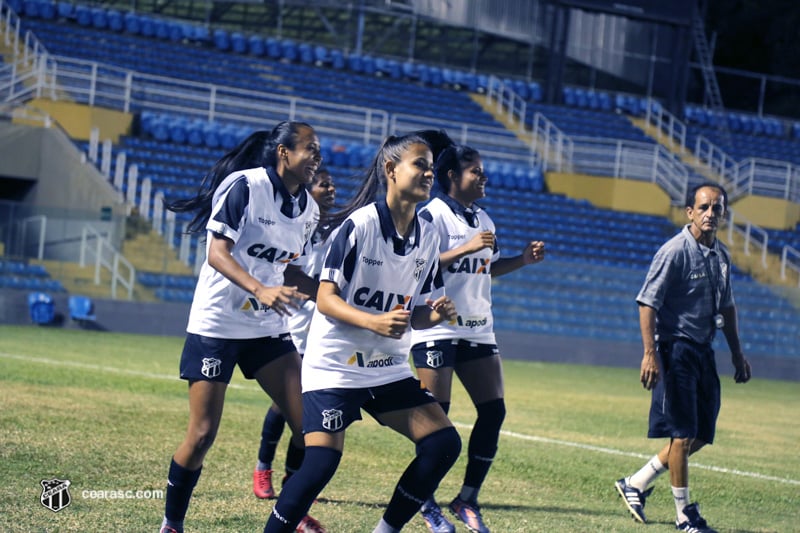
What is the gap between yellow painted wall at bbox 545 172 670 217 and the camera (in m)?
32.4

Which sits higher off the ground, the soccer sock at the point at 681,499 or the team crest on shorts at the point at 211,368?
the team crest on shorts at the point at 211,368

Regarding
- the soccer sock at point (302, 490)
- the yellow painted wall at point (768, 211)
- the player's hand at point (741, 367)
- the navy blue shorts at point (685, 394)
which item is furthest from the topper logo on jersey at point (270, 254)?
the yellow painted wall at point (768, 211)

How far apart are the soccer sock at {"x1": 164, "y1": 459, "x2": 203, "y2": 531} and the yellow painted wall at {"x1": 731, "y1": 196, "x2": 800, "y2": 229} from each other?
96.9 feet

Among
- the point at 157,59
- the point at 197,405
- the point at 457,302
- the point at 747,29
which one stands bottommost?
the point at 197,405

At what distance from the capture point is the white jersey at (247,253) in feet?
19.6

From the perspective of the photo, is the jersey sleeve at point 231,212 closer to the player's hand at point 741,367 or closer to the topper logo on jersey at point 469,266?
the topper logo on jersey at point 469,266

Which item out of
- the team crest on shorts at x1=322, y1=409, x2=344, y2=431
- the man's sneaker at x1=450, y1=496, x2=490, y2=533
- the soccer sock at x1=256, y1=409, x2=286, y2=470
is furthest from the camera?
the soccer sock at x1=256, y1=409, x2=286, y2=470

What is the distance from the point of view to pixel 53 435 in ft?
29.1

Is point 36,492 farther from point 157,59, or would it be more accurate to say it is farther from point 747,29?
point 747,29

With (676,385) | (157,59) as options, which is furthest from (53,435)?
(157,59)

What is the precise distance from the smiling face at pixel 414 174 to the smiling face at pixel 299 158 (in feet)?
2.83

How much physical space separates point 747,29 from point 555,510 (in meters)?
44.8

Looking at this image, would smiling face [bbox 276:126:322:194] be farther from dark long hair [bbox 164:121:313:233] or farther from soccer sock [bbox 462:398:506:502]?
soccer sock [bbox 462:398:506:502]

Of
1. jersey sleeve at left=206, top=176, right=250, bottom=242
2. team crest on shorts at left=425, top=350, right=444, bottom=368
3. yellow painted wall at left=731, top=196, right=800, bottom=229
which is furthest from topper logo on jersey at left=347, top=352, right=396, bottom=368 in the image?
yellow painted wall at left=731, top=196, right=800, bottom=229
